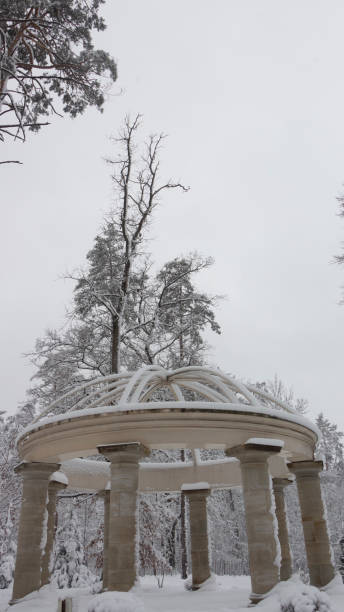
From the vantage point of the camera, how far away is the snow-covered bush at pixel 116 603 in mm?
7977

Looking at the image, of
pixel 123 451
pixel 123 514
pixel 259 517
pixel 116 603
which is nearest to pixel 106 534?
pixel 123 514

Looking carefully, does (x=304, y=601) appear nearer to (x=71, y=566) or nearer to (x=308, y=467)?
(x=308, y=467)

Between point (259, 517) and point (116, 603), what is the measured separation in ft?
14.4

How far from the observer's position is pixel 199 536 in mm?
18406

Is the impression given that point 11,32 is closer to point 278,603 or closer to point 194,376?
point 194,376

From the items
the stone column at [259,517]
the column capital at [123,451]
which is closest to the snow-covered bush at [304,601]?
the stone column at [259,517]

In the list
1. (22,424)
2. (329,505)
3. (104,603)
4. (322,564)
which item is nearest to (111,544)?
(104,603)

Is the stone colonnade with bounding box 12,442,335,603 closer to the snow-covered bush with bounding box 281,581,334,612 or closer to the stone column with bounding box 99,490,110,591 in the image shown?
the stone column with bounding box 99,490,110,591

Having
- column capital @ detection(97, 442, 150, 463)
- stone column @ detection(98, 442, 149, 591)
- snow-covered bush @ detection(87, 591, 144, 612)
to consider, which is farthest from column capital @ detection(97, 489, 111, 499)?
snow-covered bush @ detection(87, 591, 144, 612)

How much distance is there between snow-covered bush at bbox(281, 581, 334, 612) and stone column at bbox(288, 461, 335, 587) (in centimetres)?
461

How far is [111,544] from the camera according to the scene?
35.3ft

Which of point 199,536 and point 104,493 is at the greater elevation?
point 104,493

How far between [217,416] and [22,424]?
1335 inches

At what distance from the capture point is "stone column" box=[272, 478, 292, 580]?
1712 centimetres
